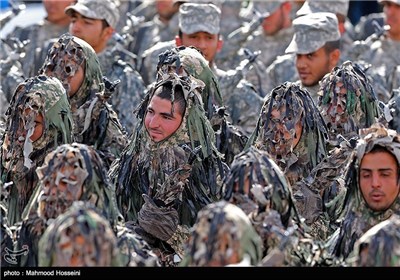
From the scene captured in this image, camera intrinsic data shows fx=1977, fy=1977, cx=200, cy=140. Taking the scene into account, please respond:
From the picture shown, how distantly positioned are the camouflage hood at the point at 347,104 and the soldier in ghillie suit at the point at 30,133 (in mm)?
1808

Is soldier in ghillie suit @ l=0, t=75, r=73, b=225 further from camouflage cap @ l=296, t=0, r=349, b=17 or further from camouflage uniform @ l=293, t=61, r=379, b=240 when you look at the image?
camouflage cap @ l=296, t=0, r=349, b=17

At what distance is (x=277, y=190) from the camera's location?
1021 cm

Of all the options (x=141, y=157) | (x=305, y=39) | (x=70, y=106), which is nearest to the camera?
(x=141, y=157)

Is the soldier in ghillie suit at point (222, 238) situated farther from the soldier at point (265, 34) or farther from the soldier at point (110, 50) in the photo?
the soldier at point (265, 34)

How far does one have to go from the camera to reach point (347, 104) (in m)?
12.7

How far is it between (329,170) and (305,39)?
9.43 feet

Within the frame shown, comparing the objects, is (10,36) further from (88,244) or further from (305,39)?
(88,244)

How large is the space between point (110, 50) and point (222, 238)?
6.47 meters

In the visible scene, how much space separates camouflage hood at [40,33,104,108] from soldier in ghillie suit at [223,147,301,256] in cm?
281

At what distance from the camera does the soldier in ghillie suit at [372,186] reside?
10.3 m

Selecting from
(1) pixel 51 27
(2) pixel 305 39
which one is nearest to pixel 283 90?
(2) pixel 305 39

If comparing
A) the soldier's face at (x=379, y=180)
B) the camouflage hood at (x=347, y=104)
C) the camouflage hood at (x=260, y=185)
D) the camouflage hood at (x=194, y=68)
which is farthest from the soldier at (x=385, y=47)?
the camouflage hood at (x=260, y=185)

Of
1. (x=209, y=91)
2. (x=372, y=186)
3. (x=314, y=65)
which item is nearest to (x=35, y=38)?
(x=314, y=65)

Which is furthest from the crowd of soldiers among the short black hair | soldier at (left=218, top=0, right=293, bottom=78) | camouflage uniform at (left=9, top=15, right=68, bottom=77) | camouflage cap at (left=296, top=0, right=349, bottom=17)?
soldier at (left=218, top=0, right=293, bottom=78)
